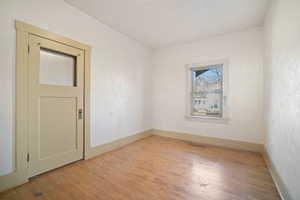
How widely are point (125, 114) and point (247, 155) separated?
2900 mm

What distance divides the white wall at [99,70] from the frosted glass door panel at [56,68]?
1.17ft

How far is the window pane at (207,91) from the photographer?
3646 millimetres

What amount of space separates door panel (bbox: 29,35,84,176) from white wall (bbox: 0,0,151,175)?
231 mm

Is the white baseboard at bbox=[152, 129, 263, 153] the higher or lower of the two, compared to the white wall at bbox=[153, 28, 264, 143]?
lower

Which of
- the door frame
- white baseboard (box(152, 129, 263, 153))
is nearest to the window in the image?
white baseboard (box(152, 129, 263, 153))

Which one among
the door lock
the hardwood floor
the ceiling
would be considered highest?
the ceiling

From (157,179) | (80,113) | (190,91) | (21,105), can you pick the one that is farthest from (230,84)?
(21,105)

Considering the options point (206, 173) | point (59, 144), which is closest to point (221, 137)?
point (206, 173)

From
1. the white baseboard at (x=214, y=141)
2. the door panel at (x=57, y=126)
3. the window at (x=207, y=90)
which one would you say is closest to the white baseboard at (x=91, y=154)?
the door panel at (x=57, y=126)

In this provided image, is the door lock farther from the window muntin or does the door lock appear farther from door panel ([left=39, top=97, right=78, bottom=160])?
the window muntin

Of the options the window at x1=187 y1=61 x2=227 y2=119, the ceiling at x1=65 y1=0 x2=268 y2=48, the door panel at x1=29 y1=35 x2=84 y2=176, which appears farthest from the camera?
the window at x1=187 y1=61 x2=227 y2=119

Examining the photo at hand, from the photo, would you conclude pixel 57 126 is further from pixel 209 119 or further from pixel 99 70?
pixel 209 119

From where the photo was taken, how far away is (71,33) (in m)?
2.41

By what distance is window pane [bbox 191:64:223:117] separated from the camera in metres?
3.65
